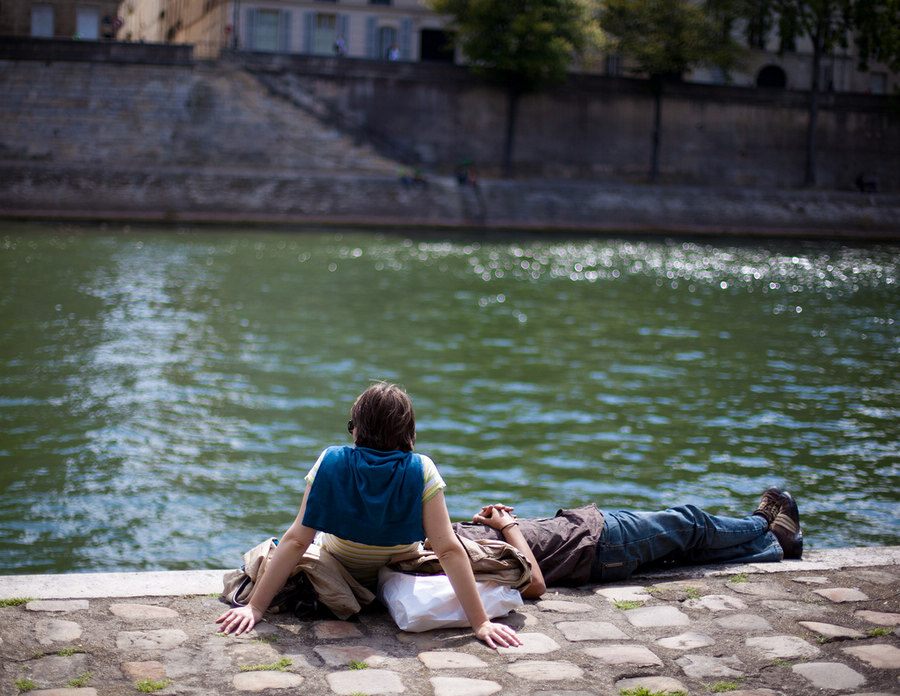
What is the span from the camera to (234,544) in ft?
24.4

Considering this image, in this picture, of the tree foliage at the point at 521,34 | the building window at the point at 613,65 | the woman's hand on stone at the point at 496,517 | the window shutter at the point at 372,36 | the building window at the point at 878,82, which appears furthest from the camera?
the building window at the point at 878,82

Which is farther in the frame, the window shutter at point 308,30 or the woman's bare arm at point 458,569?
the window shutter at point 308,30

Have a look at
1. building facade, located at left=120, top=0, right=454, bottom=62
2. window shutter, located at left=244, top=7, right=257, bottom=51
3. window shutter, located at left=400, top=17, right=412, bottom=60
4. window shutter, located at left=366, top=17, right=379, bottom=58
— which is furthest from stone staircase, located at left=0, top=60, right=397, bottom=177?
window shutter, located at left=400, top=17, right=412, bottom=60

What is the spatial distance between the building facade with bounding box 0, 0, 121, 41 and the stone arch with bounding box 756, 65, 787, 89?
3476 cm

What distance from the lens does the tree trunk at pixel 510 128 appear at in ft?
144

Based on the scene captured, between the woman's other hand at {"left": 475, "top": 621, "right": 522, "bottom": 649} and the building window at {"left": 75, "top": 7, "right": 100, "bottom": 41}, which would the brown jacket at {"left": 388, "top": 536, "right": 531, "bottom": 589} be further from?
the building window at {"left": 75, "top": 7, "right": 100, "bottom": 41}

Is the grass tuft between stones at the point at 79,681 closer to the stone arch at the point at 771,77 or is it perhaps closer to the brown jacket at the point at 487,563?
the brown jacket at the point at 487,563

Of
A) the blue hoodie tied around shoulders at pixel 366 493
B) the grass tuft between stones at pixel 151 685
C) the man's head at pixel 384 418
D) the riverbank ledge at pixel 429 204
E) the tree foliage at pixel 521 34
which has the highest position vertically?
the tree foliage at pixel 521 34

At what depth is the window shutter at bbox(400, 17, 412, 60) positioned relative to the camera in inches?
1982

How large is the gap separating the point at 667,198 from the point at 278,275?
22681 millimetres

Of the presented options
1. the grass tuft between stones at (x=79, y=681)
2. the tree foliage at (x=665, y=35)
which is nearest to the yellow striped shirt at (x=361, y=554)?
the grass tuft between stones at (x=79, y=681)

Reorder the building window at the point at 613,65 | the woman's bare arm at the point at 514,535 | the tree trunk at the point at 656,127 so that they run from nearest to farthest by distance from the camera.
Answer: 1. the woman's bare arm at the point at 514,535
2. the tree trunk at the point at 656,127
3. the building window at the point at 613,65

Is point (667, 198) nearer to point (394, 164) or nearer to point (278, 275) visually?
point (394, 164)

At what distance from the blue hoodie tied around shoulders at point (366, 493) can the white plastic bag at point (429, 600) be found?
257mm
